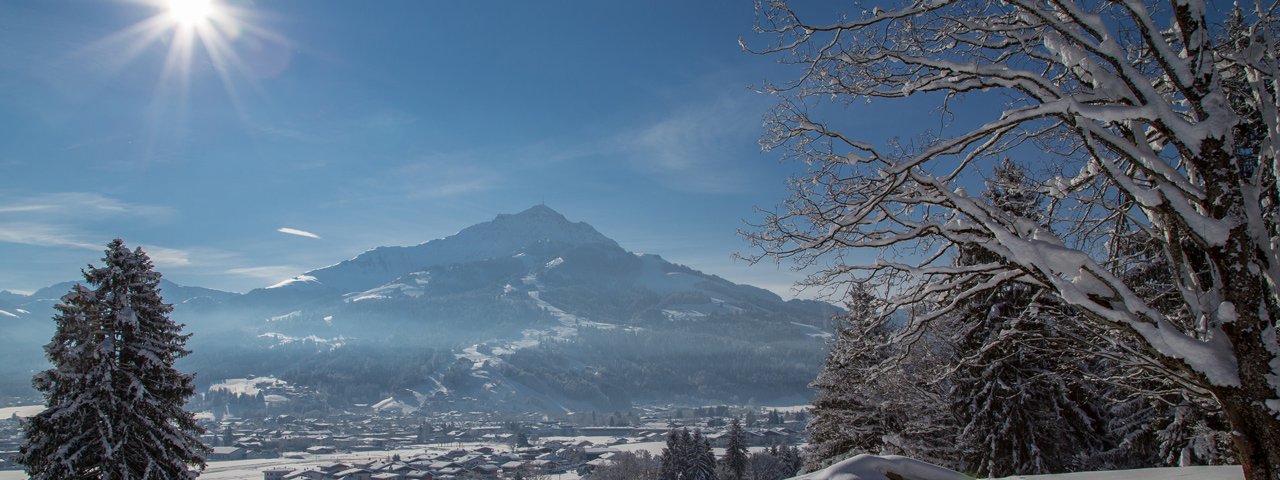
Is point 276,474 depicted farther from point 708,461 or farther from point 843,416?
point 843,416

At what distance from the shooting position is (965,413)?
54.9ft

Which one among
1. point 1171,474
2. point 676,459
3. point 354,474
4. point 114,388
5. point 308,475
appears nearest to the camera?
point 1171,474

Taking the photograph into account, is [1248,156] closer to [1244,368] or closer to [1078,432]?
[1244,368]

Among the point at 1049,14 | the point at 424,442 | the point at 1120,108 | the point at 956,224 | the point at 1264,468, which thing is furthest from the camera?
Result: the point at 424,442

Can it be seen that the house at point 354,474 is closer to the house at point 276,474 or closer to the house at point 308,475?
the house at point 308,475

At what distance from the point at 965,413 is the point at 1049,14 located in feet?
47.4

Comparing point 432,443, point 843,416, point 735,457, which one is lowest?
point 432,443

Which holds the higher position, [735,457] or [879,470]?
[879,470]

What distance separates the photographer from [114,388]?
47.3 feet

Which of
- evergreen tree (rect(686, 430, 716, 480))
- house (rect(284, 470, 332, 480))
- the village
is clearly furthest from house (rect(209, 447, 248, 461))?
evergreen tree (rect(686, 430, 716, 480))

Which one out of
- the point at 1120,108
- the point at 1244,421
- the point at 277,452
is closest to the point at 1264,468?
the point at 1244,421

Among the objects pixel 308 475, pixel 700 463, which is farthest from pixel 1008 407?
pixel 308 475

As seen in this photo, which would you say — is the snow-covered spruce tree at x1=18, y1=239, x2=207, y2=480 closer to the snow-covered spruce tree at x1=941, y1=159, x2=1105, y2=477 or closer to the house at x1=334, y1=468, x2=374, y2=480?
the snow-covered spruce tree at x1=941, y1=159, x2=1105, y2=477

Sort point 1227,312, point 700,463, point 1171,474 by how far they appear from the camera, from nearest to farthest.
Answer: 1. point 1227,312
2. point 1171,474
3. point 700,463
